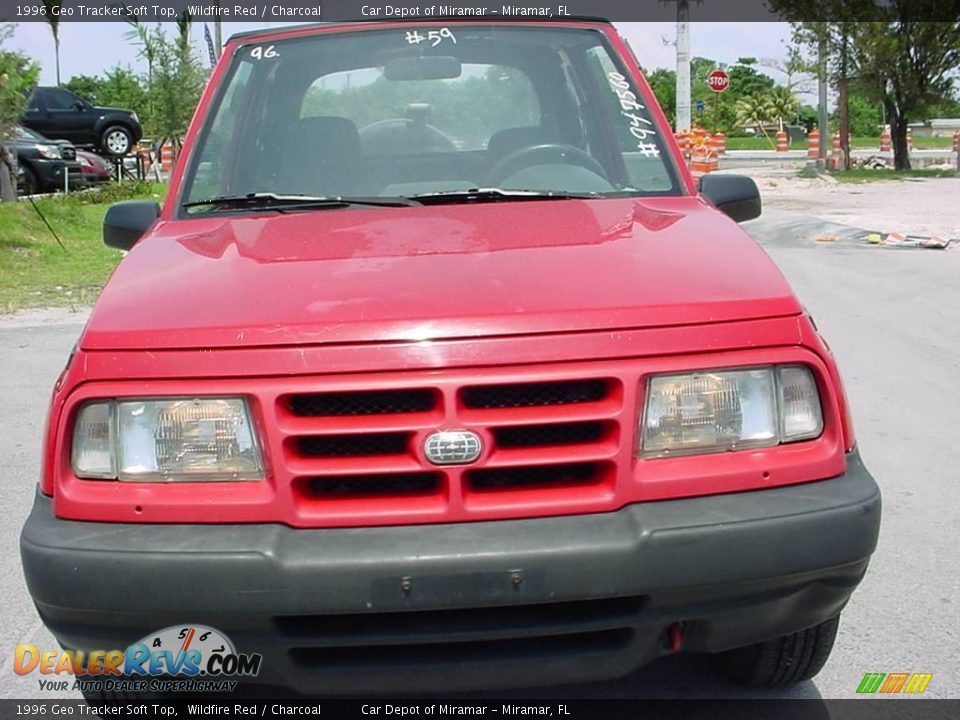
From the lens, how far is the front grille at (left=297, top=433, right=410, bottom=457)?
7.57 feet

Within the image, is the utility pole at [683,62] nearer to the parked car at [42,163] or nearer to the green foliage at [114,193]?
the green foliage at [114,193]

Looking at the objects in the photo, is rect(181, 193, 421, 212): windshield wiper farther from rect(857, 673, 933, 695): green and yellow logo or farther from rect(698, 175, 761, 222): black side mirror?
rect(857, 673, 933, 695): green and yellow logo

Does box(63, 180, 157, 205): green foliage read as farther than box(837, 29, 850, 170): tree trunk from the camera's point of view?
No

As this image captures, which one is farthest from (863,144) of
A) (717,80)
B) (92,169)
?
(92,169)

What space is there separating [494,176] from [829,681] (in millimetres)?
1810

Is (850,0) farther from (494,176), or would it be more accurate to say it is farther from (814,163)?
(494,176)

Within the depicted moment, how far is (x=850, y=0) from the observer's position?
28.0 m

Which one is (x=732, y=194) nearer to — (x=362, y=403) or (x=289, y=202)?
(x=289, y=202)

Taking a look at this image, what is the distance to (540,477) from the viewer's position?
2355 mm

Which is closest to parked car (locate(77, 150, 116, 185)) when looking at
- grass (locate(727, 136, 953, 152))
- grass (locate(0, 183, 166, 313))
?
grass (locate(0, 183, 166, 313))

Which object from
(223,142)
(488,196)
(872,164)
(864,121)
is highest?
(223,142)

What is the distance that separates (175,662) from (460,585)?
637 millimetres

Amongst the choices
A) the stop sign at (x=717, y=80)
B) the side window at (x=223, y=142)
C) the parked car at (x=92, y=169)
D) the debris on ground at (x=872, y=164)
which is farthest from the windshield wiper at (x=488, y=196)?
the debris on ground at (x=872, y=164)

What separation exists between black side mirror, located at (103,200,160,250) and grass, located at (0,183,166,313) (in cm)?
646
